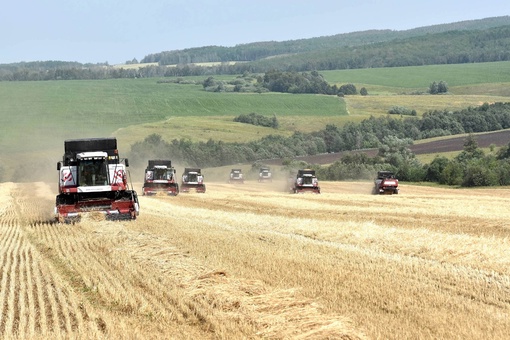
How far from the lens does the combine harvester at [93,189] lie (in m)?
25.9

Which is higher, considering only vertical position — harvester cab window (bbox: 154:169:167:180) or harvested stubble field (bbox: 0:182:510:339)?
harvested stubble field (bbox: 0:182:510:339)

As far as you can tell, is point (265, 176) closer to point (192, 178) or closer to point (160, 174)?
point (192, 178)

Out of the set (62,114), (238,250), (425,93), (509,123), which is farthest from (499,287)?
(425,93)

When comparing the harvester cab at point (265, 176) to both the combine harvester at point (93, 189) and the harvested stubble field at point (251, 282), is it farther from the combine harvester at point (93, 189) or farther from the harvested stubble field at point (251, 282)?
the harvested stubble field at point (251, 282)

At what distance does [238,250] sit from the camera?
1767 centimetres

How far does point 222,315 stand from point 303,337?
68.1 inches

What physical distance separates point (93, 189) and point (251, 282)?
14524mm

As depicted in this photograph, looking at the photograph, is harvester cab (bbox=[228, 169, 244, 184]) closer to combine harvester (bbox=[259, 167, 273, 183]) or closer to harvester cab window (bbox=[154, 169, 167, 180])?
combine harvester (bbox=[259, 167, 273, 183])

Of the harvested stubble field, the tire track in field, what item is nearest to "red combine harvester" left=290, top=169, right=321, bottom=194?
the harvested stubble field

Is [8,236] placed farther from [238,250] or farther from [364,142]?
[364,142]

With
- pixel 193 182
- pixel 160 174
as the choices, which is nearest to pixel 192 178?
pixel 193 182

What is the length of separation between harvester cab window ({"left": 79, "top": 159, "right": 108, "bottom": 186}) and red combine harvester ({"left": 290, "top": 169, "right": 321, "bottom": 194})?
83.7ft

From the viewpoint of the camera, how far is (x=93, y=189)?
86.1ft

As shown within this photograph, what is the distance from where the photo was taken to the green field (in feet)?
328
